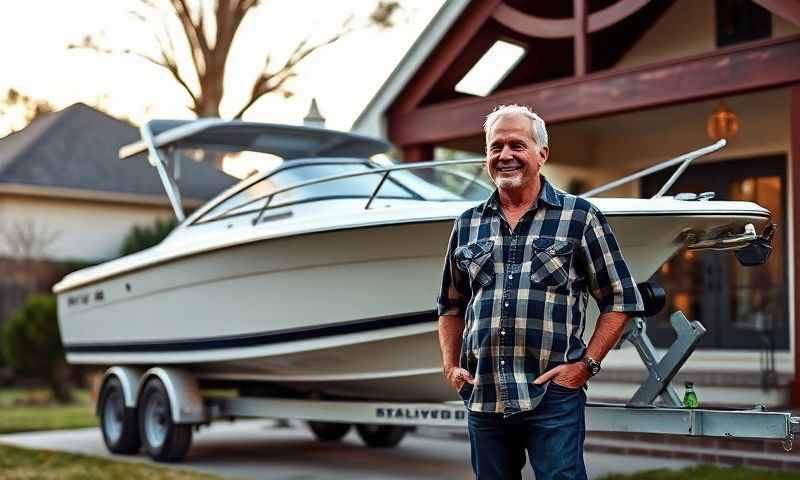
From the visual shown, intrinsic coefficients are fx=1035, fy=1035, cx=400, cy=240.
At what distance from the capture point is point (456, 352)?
356 centimetres

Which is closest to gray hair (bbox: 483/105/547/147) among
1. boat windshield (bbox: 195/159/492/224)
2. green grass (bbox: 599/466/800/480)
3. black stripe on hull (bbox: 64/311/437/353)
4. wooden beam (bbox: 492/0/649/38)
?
black stripe on hull (bbox: 64/311/437/353)

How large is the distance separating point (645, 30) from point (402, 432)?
552 centimetres

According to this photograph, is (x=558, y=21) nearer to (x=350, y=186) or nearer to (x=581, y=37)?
(x=581, y=37)

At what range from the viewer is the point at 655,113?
1152 centimetres

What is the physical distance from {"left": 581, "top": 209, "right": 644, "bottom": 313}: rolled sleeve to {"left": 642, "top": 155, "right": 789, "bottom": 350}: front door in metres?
7.41

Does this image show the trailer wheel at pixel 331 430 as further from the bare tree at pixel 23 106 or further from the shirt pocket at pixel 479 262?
the bare tree at pixel 23 106

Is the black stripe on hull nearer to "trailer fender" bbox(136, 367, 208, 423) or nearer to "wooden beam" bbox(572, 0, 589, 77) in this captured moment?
"trailer fender" bbox(136, 367, 208, 423)

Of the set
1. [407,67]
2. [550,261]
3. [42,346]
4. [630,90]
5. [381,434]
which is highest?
[407,67]

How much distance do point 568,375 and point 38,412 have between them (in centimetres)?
1114

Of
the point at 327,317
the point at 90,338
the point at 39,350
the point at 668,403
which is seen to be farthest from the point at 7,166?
the point at 668,403

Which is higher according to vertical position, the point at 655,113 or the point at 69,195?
the point at 69,195

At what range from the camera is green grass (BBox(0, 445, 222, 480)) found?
22.8 feet

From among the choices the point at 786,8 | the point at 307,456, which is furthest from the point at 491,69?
the point at 307,456

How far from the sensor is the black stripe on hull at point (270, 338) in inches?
252
